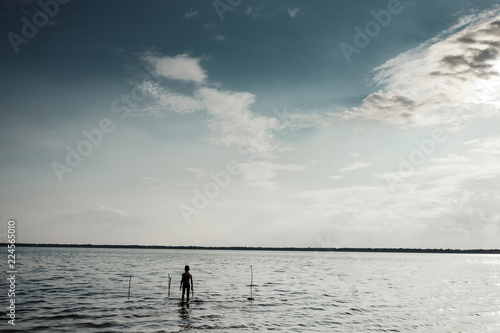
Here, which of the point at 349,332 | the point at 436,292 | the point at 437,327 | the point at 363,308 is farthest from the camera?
the point at 436,292

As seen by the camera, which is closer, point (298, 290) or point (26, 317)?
point (26, 317)

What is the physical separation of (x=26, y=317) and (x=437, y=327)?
98.1 ft

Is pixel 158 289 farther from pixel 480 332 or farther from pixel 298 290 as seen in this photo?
pixel 480 332

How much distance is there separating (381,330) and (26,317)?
25.4 meters

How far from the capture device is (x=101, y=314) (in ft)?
95.3

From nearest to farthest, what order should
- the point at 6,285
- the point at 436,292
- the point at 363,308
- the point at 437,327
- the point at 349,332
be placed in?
1. the point at 349,332
2. the point at 437,327
3. the point at 363,308
4. the point at 6,285
5. the point at 436,292

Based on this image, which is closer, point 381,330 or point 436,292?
point 381,330

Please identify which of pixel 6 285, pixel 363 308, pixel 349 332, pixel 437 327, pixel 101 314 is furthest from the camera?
pixel 6 285

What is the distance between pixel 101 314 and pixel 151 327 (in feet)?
20.9

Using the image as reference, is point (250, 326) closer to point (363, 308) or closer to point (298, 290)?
point (363, 308)

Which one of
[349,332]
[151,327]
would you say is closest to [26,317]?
[151,327]

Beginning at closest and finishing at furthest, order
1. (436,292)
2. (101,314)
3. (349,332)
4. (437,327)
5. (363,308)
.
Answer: (349,332)
(437,327)
(101,314)
(363,308)
(436,292)

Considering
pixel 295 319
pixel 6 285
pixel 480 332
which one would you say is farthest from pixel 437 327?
pixel 6 285

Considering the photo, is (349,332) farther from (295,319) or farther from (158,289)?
(158,289)
